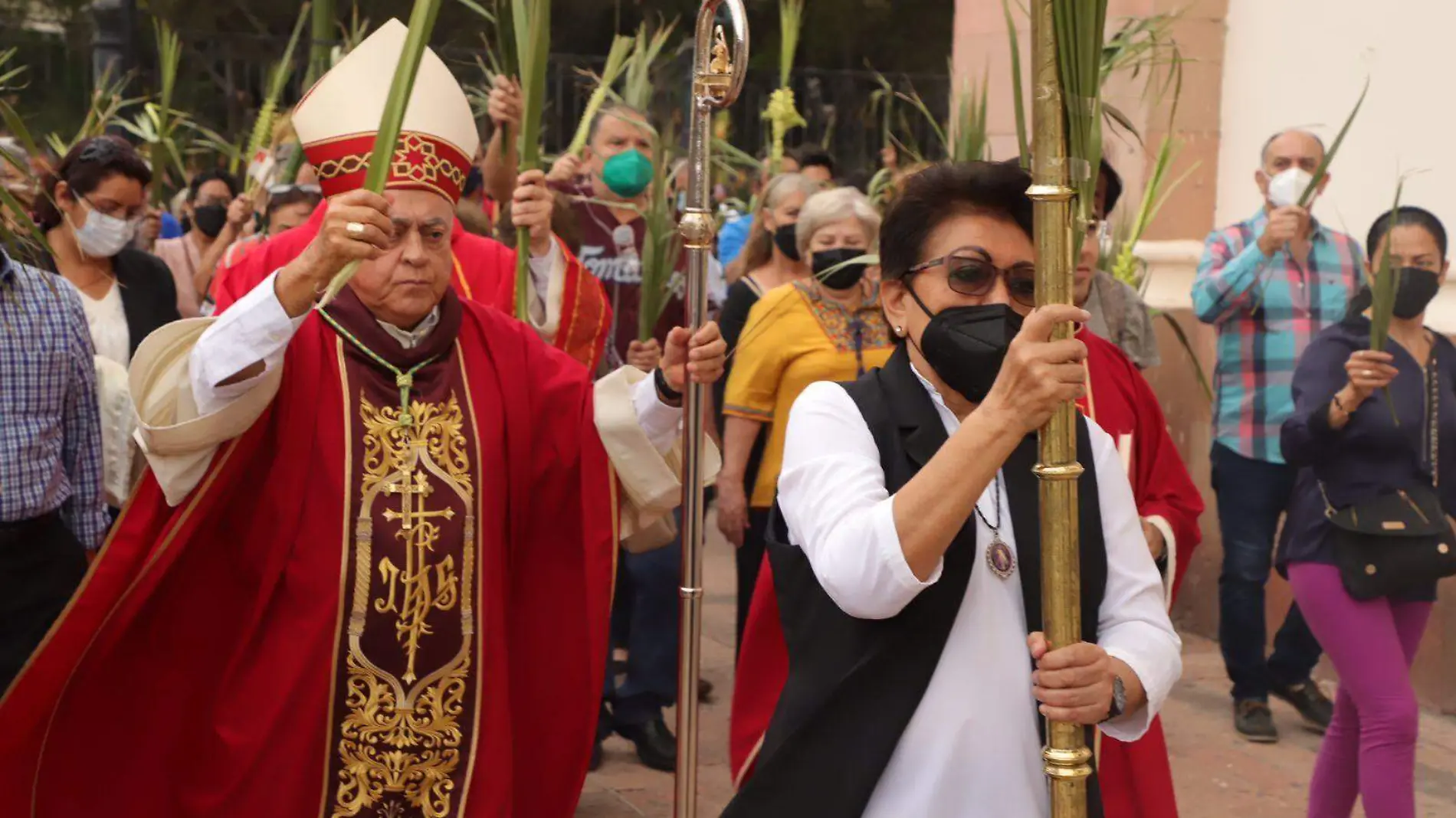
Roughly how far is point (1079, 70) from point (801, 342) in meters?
4.00

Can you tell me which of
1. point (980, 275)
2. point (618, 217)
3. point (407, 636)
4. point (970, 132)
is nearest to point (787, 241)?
point (618, 217)

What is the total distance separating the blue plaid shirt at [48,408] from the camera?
464cm

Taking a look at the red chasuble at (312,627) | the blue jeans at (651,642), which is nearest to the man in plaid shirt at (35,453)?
the red chasuble at (312,627)

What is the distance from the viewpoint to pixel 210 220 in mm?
9578

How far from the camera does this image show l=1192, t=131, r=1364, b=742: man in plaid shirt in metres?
7.32

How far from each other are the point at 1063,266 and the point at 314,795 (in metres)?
2.22

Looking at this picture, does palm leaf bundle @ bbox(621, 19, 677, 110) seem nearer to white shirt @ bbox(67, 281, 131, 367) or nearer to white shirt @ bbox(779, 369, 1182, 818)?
white shirt @ bbox(67, 281, 131, 367)

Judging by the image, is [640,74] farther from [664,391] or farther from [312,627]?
[312,627]

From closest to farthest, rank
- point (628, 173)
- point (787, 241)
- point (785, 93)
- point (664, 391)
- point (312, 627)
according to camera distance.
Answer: point (312, 627) → point (664, 391) → point (628, 173) → point (787, 241) → point (785, 93)

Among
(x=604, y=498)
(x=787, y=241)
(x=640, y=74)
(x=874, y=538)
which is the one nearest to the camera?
(x=874, y=538)

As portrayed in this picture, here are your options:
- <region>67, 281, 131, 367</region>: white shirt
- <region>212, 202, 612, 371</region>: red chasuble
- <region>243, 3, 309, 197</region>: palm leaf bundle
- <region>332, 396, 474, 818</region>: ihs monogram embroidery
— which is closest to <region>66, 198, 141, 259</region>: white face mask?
<region>67, 281, 131, 367</region>: white shirt

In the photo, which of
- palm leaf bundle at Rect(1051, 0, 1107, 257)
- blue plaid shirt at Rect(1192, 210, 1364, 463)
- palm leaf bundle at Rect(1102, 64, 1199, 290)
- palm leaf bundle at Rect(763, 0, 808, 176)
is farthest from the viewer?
palm leaf bundle at Rect(763, 0, 808, 176)

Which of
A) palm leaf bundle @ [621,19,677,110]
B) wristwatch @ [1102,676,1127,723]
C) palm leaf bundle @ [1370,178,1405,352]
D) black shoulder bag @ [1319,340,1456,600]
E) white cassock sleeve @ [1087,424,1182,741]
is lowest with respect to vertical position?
black shoulder bag @ [1319,340,1456,600]

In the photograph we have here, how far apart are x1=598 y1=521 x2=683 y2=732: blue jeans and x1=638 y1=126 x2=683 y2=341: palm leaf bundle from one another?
1.18 meters
